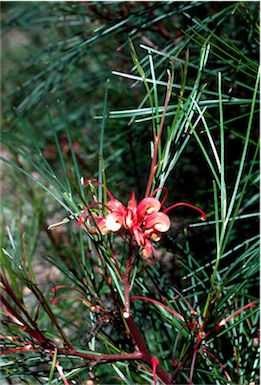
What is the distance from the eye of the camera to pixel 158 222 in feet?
0.90

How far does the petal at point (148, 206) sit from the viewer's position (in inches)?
10.9

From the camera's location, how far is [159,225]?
0.28 meters

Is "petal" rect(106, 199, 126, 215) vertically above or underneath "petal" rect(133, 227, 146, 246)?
above

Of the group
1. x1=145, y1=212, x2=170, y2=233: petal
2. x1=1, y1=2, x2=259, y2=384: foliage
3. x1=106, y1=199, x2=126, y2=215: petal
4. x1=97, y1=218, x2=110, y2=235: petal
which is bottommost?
x1=1, y1=2, x2=259, y2=384: foliage

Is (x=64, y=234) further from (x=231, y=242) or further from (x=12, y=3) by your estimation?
(x=12, y=3)

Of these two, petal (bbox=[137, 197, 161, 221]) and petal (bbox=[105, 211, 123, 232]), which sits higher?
petal (bbox=[105, 211, 123, 232])

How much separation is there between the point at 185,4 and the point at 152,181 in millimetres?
250

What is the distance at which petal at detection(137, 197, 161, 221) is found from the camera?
28cm

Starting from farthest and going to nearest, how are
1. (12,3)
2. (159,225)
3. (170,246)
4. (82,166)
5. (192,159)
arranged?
(12,3) → (82,166) → (192,159) → (170,246) → (159,225)

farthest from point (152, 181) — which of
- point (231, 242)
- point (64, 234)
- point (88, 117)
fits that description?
point (88, 117)

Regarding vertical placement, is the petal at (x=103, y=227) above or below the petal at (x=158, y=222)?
above

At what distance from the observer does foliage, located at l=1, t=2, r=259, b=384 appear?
0.29m

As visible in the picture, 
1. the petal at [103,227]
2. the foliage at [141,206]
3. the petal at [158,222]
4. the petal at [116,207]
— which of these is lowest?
the foliage at [141,206]

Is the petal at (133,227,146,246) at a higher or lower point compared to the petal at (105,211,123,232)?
lower
